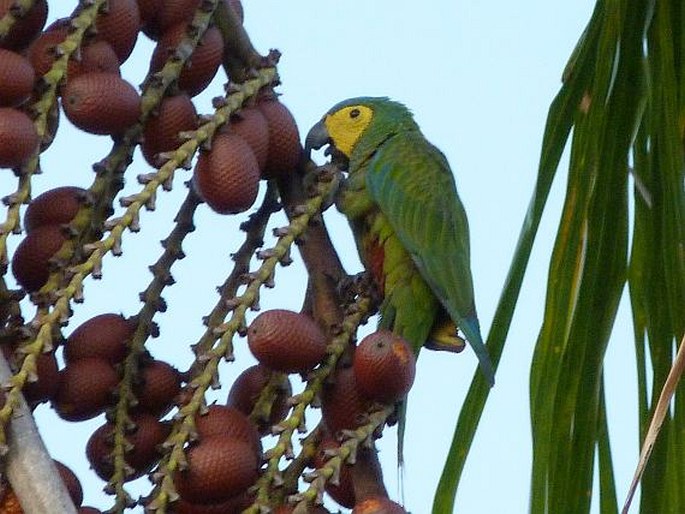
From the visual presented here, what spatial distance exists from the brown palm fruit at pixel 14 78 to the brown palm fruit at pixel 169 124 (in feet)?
0.56

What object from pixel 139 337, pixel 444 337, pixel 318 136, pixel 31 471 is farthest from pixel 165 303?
pixel 318 136

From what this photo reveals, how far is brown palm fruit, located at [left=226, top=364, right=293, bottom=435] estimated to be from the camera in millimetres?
1584

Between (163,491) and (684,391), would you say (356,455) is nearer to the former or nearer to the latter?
(163,491)

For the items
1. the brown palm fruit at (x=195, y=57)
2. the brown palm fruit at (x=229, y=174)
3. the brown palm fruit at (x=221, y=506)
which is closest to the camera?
the brown palm fruit at (x=221, y=506)

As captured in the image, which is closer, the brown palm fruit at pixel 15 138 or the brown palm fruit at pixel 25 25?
the brown palm fruit at pixel 15 138

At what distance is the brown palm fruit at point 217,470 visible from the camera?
4.58ft

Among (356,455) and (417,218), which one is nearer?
(356,455)

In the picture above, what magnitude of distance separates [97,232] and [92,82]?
0.17 meters

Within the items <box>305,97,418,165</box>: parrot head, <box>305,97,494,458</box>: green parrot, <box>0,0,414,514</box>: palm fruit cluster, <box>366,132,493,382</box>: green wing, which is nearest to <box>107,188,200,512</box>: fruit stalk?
<box>0,0,414,514</box>: palm fruit cluster

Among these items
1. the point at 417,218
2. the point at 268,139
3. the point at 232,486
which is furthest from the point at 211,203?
the point at 417,218

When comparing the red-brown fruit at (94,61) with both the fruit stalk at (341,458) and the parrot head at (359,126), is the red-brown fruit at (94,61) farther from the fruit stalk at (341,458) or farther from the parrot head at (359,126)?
the parrot head at (359,126)

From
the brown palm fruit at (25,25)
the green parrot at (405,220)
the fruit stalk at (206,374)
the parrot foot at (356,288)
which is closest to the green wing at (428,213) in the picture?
the green parrot at (405,220)

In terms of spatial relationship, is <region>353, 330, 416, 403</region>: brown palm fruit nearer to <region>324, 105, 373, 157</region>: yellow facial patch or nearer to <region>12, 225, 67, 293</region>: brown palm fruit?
<region>12, 225, 67, 293</region>: brown palm fruit

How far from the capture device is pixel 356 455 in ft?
4.64
